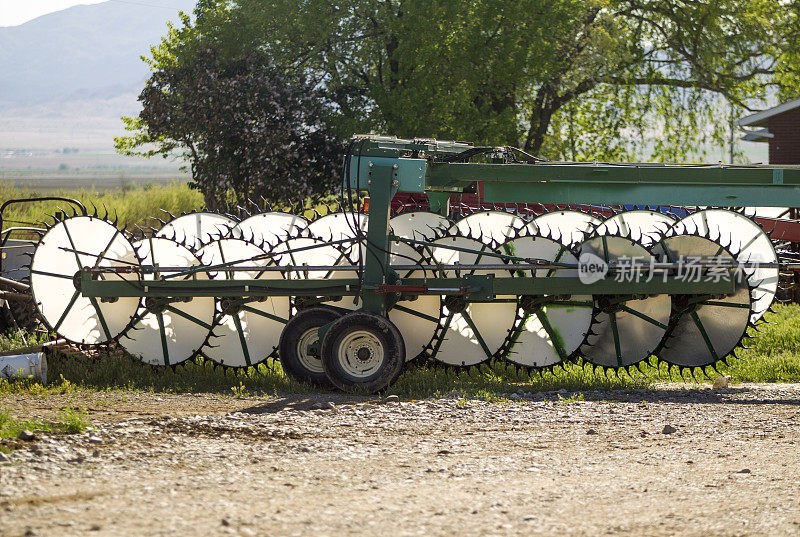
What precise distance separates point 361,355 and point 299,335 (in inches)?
23.6

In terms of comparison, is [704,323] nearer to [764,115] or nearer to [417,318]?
[417,318]

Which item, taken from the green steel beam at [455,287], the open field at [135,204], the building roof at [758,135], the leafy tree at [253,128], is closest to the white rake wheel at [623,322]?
the green steel beam at [455,287]

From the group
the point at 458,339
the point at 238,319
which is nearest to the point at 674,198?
the point at 458,339

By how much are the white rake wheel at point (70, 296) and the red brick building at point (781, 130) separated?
1820 cm

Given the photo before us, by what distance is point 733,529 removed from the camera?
4340mm

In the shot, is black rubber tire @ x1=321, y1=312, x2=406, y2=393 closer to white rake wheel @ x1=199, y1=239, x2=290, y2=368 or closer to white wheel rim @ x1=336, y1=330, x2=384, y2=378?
white wheel rim @ x1=336, y1=330, x2=384, y2=378

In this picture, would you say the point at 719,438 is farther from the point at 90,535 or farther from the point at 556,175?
the point at 90,535

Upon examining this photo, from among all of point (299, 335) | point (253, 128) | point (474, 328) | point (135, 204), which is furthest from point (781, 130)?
point (299, 335)

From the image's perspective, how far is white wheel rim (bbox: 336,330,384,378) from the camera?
750cm

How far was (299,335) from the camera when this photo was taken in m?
7.79

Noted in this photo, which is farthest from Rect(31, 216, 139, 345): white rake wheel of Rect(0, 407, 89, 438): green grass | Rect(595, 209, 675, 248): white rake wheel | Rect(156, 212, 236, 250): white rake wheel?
Rect(595, 209, 675, 248): white rake wheel

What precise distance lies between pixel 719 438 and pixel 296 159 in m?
15.2

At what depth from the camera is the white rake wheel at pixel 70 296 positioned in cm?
847

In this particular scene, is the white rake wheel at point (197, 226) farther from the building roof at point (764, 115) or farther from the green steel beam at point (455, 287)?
the building roof at point (764, 115)
